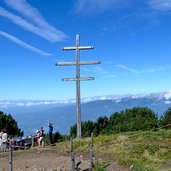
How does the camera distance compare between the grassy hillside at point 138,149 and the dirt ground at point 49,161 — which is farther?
the grassy hillside at point 138,149

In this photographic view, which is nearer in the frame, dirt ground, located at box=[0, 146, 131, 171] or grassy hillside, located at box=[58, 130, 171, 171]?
dirt ground, located at box=[0, 146, 131, 171]

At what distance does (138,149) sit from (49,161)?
567 centimetres

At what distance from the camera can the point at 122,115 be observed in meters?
71.4

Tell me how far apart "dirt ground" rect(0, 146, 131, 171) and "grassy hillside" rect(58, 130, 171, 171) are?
2.21 ft

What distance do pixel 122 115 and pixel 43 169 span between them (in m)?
47.8

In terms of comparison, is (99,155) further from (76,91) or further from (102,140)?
(76,91)

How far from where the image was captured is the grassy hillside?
24.9 meters

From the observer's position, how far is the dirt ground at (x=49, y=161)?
24516mm

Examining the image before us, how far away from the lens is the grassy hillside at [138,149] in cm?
2492

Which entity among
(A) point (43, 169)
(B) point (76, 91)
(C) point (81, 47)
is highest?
(C) point (81, 47)

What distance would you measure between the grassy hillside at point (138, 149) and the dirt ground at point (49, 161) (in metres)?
0.68

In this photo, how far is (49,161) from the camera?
2598 cm

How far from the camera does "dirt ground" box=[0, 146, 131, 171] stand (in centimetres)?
2452

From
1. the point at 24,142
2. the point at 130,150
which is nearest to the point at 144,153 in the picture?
the point at 130,150
